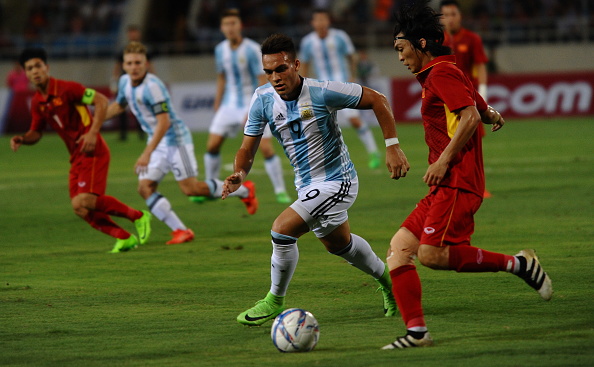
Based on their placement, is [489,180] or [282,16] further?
[282,16]

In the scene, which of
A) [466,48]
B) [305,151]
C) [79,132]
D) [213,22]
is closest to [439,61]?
[305,151]

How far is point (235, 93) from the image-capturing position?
42.0 feet

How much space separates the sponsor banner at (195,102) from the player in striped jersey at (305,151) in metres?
21.5

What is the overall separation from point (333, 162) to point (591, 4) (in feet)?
89.1

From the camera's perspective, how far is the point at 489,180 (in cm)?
1404

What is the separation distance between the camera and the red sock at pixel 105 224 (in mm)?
9180

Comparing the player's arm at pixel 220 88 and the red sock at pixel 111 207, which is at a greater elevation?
the player's arm at pixel 220 88

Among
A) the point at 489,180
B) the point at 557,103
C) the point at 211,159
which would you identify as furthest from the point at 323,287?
the point at 557,103

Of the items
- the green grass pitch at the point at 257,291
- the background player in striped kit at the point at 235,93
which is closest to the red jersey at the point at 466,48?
the green grass pitch at the point at 257,291

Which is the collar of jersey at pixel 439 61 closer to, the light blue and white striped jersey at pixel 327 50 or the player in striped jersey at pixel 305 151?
the player in striped jersey at pixel 305 151

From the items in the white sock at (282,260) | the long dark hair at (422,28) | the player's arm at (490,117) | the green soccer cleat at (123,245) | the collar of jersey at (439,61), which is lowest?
the green soccer cleat at (123,245)

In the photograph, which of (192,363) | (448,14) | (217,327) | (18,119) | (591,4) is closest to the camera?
(192,363)

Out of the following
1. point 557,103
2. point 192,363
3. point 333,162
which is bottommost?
point 557,103

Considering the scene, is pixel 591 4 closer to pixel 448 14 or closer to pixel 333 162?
pixel 448 14
